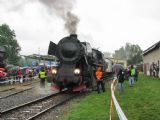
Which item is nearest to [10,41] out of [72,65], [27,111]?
[72,65]

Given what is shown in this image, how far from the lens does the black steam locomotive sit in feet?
81.0

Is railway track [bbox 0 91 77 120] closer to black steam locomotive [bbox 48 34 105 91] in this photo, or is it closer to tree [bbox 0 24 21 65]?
black steam locomotive [bbox 48 34 105 91]

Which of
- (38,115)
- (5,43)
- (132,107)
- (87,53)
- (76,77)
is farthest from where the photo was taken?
(5,43)

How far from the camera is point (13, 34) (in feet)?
374

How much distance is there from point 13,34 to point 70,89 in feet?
294

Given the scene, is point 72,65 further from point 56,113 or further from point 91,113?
point 91,113

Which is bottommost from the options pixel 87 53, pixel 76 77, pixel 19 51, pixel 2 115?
pixel 2 115

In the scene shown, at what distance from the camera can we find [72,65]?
987 inches

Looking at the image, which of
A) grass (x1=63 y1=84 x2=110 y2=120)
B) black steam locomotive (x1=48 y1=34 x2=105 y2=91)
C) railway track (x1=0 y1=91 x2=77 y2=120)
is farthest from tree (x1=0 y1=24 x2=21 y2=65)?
grass (x1=63 y1=84 x2=110 y2=120)

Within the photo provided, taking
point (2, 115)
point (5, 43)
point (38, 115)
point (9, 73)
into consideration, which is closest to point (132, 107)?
point (38, 115)

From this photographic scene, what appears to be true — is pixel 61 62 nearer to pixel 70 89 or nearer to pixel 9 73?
pixel 70 89

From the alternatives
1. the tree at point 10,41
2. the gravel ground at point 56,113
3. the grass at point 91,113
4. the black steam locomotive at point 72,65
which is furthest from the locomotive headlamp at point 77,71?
the tree at point 10,41

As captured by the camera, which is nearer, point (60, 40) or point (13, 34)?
point (60, 40)

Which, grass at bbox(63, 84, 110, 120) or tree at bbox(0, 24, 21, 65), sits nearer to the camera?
grass at bbox(63, 84, 110, 120)
